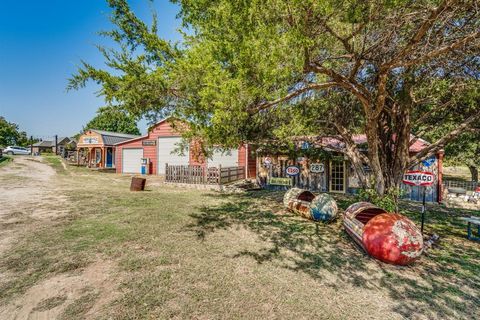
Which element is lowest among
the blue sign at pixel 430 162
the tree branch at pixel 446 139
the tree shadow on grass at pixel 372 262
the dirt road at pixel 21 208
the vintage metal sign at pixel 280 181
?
the tree shadow on grass at pixel 372 262

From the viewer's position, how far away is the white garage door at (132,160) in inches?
829

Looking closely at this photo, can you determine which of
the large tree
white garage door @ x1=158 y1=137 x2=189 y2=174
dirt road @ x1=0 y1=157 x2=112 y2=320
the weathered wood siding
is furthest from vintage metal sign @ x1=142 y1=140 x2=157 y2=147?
the large tree

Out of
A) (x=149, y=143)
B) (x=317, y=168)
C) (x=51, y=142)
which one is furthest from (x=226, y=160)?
(x=51, y=142)

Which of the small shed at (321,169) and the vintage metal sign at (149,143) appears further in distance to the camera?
the vintage metal sign at (149,143)

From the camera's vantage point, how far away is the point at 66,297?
10.4 ft

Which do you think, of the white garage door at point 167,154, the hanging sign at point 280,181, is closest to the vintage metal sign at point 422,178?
the hanging sign at point 280,181

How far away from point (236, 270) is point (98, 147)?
2659 cm

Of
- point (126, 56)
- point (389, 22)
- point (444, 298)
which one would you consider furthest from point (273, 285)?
point (126, 56)

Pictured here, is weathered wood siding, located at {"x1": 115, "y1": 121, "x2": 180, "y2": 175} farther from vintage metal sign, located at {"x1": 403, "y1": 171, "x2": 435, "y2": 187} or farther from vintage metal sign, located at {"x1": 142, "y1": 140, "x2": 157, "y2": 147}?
vintage metal sign, located at {"x1": 403, "y1": 171, "x2": 435, "y2": 187}

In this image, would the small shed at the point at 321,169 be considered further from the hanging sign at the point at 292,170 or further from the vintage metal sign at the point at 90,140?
the vintage metal sign at the point at 90,140

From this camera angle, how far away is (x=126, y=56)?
18.4 ft

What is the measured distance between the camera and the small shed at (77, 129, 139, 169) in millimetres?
25219

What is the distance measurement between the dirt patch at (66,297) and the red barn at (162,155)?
12232 mm

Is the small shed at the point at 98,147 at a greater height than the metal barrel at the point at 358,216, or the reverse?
the small shed at the point at 98,147
